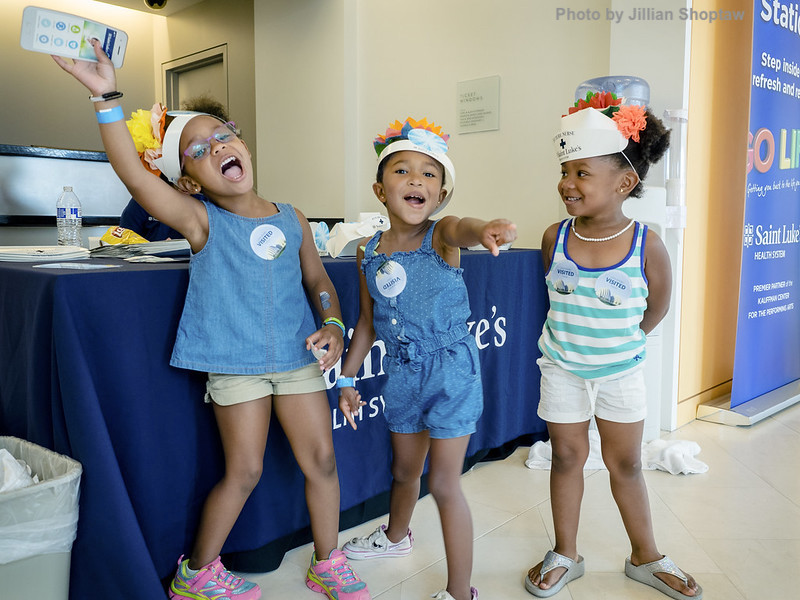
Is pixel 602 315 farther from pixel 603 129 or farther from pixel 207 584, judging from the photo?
pixel 207 584

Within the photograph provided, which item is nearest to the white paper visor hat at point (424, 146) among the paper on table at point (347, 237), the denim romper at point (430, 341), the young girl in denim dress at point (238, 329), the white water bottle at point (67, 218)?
the denim romper at point (430, 341)

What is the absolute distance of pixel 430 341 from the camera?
155 cm

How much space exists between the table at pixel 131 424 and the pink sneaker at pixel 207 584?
55 mm

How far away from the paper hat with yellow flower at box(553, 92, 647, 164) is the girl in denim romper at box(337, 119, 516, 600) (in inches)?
13.6

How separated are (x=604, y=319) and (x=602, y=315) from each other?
1 cm

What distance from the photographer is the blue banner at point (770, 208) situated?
315 centimetres

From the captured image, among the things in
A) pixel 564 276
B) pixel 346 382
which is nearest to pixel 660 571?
pixel 564 276

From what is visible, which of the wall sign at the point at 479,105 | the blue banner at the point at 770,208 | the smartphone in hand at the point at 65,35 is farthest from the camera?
the wall sign at the point at 479,105

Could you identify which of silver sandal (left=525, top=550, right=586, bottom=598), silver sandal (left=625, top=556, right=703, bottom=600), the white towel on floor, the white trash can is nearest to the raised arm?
the white trash can

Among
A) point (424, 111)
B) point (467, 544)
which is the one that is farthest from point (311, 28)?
point (467, 544)

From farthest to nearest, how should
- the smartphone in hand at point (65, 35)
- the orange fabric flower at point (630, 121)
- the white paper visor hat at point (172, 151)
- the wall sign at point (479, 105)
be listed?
1. the wall sign at point (479, 105)
2. the orange fabric flower at point (630, 121)
3. the white paper visor hat at point (172, 151)
4. the smartphone in hand at point (65, 35)

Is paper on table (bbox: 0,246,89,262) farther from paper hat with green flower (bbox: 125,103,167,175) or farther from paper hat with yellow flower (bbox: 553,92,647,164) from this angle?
paper hat with yellow flower (bbox: 553,92,647,164)

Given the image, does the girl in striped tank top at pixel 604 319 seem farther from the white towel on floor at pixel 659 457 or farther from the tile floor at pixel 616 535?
the white towel on floor at pixel 659 457

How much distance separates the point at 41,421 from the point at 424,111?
3408 mm
